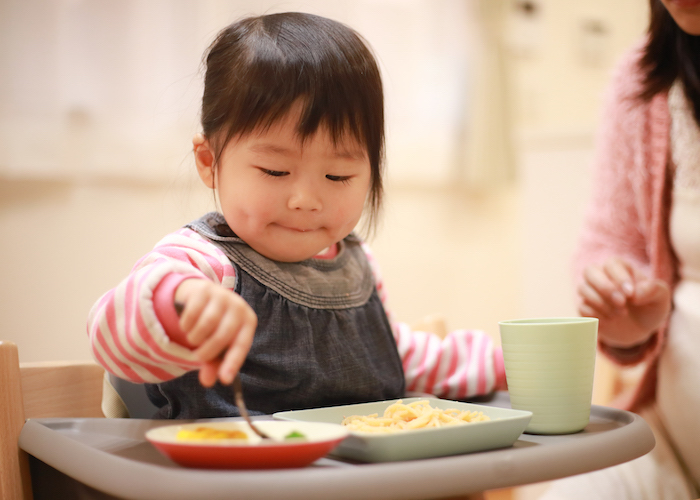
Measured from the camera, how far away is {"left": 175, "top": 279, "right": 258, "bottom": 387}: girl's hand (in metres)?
0.43

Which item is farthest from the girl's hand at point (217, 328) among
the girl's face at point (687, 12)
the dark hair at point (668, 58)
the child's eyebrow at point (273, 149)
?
the dark hair at point (668, 58)

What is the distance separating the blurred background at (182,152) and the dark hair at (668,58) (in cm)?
55

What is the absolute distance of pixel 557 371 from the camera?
56cm

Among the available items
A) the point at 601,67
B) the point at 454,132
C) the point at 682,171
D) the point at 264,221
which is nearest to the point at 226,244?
the point at 264,221

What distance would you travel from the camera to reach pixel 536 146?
1.81 m

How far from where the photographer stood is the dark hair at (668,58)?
96 centimetres

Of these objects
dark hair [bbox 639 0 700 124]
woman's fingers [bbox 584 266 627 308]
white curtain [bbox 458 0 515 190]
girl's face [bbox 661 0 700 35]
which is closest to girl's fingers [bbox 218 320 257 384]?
woman's fingers [bbox 584 266 627 308]

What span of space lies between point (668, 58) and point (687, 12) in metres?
Result: 0.19

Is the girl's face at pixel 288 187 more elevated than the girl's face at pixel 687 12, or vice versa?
the girl's face at pixel 687 12

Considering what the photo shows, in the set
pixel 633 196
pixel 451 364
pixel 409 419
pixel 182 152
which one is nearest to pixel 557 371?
pixel 409 419

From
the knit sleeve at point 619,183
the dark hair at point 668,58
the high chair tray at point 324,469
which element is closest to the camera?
the high chair tray at point 324,469

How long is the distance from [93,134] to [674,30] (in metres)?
1.30

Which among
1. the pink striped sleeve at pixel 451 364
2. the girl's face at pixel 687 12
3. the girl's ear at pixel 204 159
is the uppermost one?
the girl's face at pixel 687 12

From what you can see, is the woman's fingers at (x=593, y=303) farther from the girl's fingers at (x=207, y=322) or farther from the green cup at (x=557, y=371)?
the girl's fingers at (x=207, y=322)
